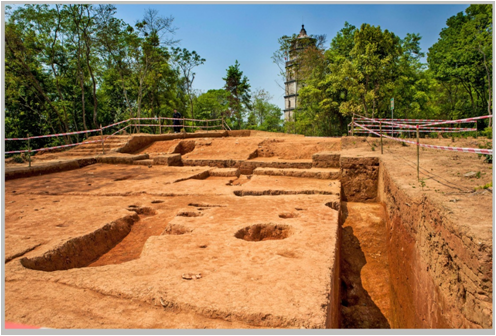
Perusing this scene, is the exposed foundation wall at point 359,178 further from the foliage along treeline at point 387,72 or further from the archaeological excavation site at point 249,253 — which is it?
the foliage along treeline at point 387,72

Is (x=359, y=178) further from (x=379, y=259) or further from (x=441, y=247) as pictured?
(x=441, y=247)

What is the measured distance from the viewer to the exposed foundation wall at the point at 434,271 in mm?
2004

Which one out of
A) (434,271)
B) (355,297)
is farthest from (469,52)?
(434,271)

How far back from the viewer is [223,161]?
354 inches

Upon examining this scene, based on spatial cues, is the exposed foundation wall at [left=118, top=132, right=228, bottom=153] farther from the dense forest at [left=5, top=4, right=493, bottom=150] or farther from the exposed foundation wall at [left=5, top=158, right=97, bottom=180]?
the dense forest at [left=5, top=4, right=493, bottom=150]

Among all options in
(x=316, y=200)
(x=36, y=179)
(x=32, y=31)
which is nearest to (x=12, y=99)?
(x=32, y=31)

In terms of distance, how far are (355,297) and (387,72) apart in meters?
16.3

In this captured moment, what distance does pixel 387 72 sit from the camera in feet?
55.8

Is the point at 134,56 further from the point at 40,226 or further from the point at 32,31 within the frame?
the point at 40,226

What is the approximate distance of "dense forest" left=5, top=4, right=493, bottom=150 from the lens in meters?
16.1

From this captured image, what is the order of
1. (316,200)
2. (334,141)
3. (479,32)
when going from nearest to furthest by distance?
(316,200), (334,141), (479,32)

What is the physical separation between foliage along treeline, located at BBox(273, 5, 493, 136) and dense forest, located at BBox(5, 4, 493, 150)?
0.06 meters

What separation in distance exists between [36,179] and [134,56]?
1597cm

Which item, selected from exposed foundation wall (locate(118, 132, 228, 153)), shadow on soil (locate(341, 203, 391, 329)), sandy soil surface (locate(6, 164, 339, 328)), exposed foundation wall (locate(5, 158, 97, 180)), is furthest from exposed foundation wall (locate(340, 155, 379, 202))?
exposed foundation wall (locate(118, 132, 228, 153))
